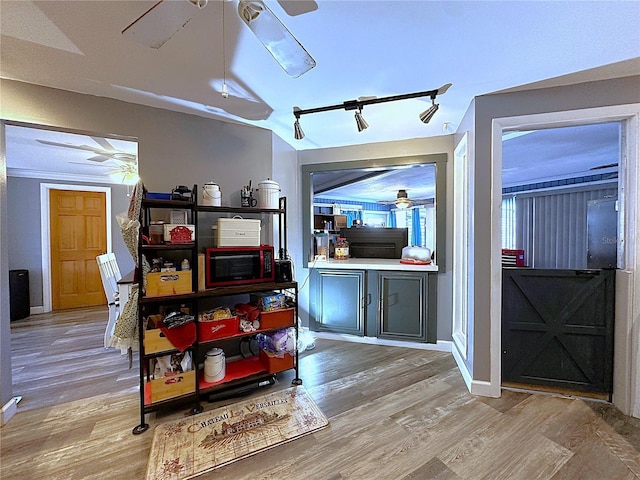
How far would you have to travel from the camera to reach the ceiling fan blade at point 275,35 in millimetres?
1085

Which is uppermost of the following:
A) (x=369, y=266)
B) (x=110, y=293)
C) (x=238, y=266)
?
(x=238, y=266)

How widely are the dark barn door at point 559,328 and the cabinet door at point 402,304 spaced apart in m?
0.87

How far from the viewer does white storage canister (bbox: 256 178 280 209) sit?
A: 98.1 inches

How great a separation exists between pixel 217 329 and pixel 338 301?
1.62 metres

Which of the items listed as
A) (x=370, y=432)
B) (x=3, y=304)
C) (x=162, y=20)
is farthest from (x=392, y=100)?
(x=3, y=304)

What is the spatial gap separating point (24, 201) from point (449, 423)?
6442 mm

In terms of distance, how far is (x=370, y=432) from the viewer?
1819 millimetres

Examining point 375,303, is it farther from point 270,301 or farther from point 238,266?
point 238,266

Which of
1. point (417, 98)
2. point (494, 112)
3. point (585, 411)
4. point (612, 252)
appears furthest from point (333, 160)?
point (585, 411)

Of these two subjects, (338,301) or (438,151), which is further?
(338,301)

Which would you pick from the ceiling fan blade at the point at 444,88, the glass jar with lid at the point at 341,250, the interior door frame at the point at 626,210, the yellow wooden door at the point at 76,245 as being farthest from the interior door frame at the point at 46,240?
the interior door frame at the point at 626,210

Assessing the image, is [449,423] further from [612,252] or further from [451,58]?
[451,58]

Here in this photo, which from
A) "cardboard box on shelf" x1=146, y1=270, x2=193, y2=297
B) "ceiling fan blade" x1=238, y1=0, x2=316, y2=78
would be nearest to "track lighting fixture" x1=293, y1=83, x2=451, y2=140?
"ceiling fan blade" x1=238, y1=0, x2=316, y2=78

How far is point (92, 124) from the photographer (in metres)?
2.12
